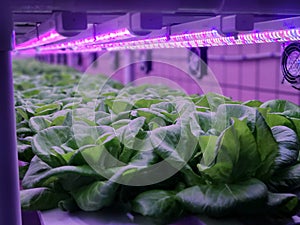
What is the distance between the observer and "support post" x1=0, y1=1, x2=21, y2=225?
699 mm

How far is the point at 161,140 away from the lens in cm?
98

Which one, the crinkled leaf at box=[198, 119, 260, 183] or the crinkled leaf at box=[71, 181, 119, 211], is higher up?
the crinkled leaf at box=[198, 119, 260, 183]

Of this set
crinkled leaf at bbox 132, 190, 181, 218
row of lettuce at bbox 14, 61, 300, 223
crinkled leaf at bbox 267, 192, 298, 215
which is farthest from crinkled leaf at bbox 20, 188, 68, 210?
crinkled leaf at bbox 267, 192, 298, 215

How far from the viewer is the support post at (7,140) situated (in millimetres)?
699

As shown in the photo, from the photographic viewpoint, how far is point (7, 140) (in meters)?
0.73

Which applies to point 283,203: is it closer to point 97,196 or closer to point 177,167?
point 177,167

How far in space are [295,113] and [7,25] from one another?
34.7 inches

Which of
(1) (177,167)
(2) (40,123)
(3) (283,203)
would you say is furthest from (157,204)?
(2) (40,123)

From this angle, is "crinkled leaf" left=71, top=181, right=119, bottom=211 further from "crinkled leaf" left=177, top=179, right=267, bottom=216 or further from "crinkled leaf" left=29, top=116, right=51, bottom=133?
"crinkled leaf" left=29, top=116, right=51, bottom=133

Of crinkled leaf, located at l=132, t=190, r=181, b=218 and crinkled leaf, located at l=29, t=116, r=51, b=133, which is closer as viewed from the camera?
crinkled leaf, located at l=132, t=190, r=181, b=218

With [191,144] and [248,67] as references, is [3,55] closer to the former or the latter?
[191,144]

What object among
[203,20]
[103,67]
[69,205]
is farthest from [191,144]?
[103,67]

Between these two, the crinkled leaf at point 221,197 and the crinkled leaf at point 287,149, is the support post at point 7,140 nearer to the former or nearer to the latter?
the crinkled leaf at point 221,197

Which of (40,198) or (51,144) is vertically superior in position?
(51,144)
